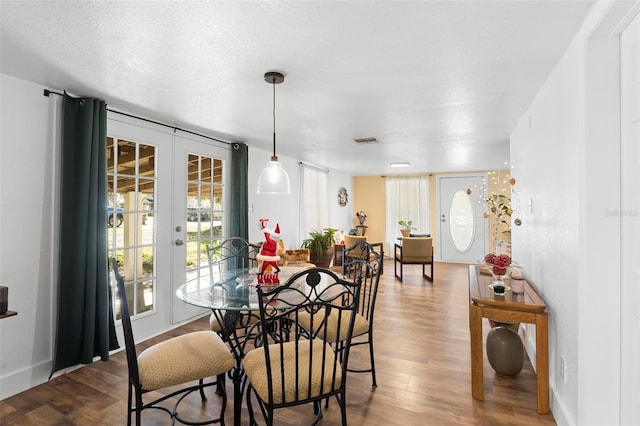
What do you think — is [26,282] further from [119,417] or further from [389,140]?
[389,140]

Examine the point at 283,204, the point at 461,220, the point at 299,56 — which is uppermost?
the point at 299,56

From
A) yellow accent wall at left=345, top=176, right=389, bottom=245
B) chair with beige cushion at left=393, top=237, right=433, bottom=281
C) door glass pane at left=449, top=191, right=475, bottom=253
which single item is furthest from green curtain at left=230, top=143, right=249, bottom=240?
door glass pane at left=449, top=191, right=475, bottom=253

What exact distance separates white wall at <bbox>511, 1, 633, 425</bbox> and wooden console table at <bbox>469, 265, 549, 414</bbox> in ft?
0.25

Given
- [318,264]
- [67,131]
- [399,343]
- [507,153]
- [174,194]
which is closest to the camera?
[67,131]

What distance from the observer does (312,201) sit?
6738 millimetres

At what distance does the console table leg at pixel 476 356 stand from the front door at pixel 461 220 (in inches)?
230

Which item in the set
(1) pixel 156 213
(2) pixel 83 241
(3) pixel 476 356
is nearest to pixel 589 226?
(3) pixel 476 356

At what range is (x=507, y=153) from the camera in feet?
17.5

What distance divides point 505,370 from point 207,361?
2189 mm

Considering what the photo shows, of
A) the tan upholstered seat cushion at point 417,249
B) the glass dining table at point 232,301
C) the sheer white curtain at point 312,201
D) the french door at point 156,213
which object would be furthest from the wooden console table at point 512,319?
the sheer white curtain at point 312,201

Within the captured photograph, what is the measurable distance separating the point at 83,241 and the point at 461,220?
24.5ft

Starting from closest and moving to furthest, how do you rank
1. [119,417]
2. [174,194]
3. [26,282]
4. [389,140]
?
[119,417], [26,282], [174,194], [389,140]

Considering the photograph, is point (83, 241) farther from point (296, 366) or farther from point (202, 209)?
point (296, 366)

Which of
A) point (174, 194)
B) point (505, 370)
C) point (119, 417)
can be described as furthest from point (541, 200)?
point (174, 194)
